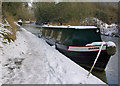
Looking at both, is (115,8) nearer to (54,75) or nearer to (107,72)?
(107,72)

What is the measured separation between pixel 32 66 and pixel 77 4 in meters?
27.9

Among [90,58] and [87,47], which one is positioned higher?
[87,47]

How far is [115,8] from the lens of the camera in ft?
111

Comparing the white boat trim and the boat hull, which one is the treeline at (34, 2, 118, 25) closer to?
the white boat trim

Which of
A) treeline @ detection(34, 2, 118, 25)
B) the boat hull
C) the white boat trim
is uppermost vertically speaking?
treeline @ detection(34, 2, 118, 25)

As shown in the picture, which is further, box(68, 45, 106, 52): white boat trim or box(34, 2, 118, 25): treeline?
box(34, 2, 118, 25): treeline

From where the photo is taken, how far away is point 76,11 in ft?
98.5

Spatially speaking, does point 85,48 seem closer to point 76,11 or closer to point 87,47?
point 87,47

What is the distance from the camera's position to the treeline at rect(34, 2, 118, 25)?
29547 mm

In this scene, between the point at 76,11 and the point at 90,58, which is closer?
the point at 90,58

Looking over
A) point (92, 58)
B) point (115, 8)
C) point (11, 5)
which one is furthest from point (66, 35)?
point (115, 8)

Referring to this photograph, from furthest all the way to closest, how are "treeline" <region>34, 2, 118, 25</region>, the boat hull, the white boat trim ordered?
1. "treeline" <region>34, 2, 118, 25</region>
2. the boat hull
3. the white boat trim

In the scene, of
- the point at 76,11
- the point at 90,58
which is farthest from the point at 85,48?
the point at 76,11

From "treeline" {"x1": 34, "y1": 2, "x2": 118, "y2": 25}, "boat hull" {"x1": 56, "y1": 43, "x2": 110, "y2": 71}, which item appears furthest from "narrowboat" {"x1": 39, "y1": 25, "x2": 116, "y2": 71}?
"treeline" {"x1": 34, "y1": 2, "x2": 118, "y2": 25}
